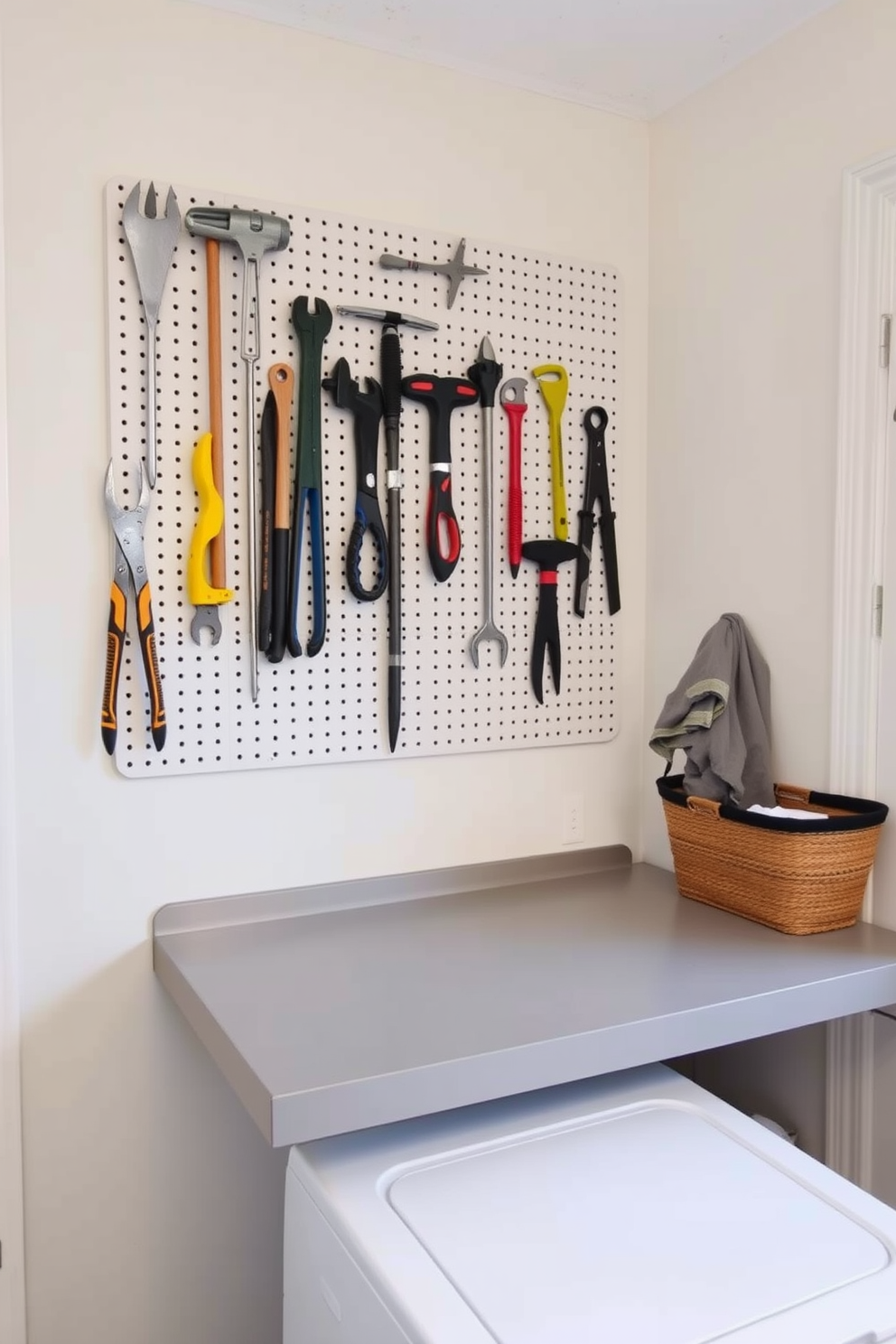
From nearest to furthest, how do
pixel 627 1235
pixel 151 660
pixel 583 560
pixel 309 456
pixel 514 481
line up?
pixel 627 1235 → pixel 151 660 → pixel 309 456 → pixel 514 481 → pixel 583 560

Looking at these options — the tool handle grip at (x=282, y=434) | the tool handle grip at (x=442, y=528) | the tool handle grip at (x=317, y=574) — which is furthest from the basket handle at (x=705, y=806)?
the tool handle grip at (x=282, y=434)

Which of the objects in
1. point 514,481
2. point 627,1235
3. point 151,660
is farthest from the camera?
point 514,481

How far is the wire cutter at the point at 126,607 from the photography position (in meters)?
1.60

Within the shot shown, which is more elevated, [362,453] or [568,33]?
[568,33]

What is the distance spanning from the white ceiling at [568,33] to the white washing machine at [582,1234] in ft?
5.39

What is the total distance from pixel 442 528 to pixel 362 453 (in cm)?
20

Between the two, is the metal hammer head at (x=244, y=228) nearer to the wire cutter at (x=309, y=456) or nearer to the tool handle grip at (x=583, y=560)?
the wire cutter at (x=309, y=456)

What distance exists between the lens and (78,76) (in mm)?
1580

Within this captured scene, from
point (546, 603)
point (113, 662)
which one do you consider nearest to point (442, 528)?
point (546, 603)

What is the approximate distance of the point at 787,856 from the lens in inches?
63.6

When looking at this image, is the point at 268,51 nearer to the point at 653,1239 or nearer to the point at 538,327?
the point at 538,327

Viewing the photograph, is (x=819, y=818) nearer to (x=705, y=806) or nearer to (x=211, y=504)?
(x=705, y=806)

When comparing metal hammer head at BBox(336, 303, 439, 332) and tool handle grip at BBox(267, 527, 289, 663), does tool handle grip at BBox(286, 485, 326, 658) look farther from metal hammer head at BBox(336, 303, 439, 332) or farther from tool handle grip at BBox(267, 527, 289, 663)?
metal hammer head at BBox(336, 303, 439, 332)

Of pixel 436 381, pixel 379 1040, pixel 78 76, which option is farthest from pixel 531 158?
pixel 379 1040
